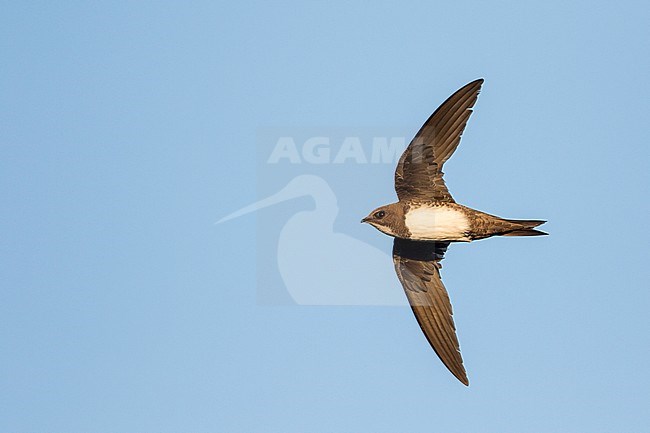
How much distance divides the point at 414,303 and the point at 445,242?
1392mm

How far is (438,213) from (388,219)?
0.97m

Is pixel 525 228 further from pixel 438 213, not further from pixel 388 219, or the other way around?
pixel 388 219

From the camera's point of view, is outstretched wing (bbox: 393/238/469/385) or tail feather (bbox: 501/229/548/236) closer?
tail feather (bbox: 501/229/548/236)

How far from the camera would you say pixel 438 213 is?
55.1 ft

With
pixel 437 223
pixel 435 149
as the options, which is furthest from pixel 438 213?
pixel 435 149

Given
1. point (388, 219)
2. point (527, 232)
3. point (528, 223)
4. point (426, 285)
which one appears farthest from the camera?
point (426, 285)

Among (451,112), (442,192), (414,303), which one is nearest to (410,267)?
(414,303)

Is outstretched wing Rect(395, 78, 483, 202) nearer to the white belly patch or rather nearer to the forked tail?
the white belly patch

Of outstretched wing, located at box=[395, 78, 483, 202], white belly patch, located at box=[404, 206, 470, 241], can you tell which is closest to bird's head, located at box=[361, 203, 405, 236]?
white belly patch, located at box=[404, 206, 470, 241]

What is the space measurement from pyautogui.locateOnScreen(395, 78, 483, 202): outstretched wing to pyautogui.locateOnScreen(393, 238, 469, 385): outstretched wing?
1.61m

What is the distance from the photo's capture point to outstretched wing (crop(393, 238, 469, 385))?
18.0 m

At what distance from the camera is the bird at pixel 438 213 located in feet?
53.9

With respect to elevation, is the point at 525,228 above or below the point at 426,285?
above

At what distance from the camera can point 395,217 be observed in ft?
56.1
